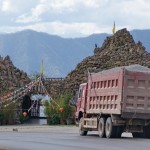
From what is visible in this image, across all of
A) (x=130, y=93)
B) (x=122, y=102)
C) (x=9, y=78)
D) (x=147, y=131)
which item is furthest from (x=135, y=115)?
(x=9, y=78)

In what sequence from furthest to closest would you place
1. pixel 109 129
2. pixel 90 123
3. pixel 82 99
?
pixel 82 99, pixel 90 123, pixel 109 129

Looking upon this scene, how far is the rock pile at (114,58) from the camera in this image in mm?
57656

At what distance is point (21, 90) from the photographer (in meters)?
57.1

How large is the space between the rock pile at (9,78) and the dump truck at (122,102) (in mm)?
23306

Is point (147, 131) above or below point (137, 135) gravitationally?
above

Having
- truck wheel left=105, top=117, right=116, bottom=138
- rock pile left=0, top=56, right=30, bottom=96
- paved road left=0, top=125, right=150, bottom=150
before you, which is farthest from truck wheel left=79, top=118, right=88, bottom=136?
rock pile left=0, top=56, right=30, bottom=96

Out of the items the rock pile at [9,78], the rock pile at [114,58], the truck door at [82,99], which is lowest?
the truck door at [82,99]

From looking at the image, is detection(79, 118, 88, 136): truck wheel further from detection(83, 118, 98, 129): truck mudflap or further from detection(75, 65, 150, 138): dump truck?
detection(75, 65, 150, 138): dump truck

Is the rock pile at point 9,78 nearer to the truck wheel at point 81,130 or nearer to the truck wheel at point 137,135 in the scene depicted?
the truck wheel at point 81,130

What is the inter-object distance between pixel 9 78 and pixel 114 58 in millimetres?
9636

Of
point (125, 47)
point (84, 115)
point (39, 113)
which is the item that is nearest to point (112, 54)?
point (125, 47)

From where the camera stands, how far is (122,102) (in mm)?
30906

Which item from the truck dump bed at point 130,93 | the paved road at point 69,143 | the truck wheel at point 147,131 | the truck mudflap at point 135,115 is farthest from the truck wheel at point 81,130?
the truck mudflap at point 135,115

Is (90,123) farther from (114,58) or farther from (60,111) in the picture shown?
(114,58)
